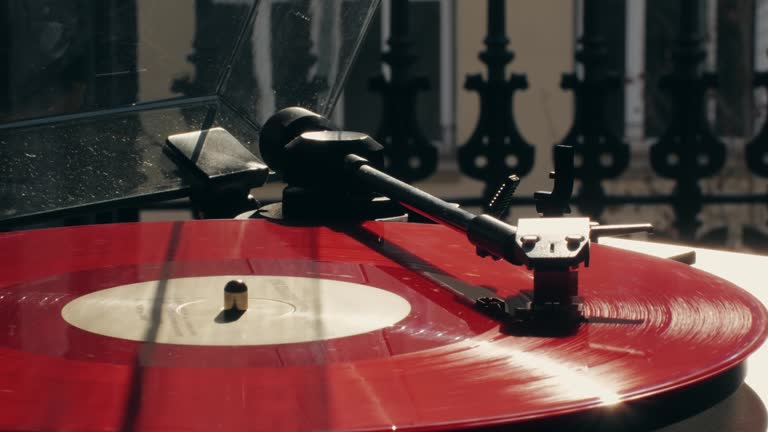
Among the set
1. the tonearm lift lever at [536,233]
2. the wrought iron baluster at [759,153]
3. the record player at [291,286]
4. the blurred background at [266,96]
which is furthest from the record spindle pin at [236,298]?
the wrought iron baluster at [759,153]

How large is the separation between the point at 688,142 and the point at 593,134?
0.18 m

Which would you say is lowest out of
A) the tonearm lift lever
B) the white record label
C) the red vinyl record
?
the white record label

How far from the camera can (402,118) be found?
2080mm

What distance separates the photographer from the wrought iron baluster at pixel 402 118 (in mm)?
2051

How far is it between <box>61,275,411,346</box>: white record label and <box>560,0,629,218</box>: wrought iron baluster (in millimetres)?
1285

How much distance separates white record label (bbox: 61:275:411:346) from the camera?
0.73 m

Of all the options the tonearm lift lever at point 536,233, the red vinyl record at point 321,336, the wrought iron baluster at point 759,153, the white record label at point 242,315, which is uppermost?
the tonearm lift lever at point 536,233

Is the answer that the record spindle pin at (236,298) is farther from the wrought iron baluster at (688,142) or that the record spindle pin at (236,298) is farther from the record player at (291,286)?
the wrought iron baluster at (688,142)

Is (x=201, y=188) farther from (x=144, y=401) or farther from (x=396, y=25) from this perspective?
(x=396, y=25)

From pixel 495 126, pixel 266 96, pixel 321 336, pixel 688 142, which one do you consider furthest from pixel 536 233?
pixel 688 142

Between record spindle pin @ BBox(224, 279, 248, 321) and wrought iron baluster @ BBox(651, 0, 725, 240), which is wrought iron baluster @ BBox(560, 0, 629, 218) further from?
record spindle pin @ BBox(224, 279, 248, 321)

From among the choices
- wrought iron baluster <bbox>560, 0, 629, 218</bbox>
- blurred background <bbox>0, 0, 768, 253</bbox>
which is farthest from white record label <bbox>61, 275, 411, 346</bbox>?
wrought iron baluster <bbox>560, 0, 629, 218</bbox>

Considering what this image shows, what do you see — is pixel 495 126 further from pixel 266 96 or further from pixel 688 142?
pixel 266 96

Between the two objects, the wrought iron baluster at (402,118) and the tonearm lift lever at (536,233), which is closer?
the tonearm lift lever at (536,233)
